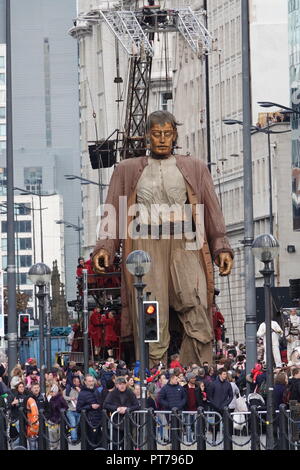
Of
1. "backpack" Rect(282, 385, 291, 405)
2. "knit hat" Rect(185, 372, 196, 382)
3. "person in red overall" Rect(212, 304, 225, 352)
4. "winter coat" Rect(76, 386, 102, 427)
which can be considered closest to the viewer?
"winter coat" Rect(76, 386, 102, 427)

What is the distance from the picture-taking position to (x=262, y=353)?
49406mm

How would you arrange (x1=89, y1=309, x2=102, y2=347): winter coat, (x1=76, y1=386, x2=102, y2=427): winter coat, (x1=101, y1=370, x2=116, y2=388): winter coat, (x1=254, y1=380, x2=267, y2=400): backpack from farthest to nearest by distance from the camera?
1. (x1=89, y1=309, x2=102, y2=347): winter coat
2. (x1=101, y1=370, x2=116, y2=388): winter coat
3. (x1=254, y1=380, x2=267, y2=400): backpack
4. (x1=76, y1=386, x2=102, y2=427): winter coat

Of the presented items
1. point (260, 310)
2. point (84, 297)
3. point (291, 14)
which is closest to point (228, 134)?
point (291, 14)

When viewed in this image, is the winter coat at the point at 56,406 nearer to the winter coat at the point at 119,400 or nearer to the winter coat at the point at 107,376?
the winter coat at the point at 119,400

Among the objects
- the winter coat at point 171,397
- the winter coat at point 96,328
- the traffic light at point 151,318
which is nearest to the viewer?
the winter coat at point 171,397

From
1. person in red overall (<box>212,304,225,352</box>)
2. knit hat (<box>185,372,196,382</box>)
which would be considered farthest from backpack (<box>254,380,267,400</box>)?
person in red overall (<box>212,304,225,352</box>)

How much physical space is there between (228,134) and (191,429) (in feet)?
252

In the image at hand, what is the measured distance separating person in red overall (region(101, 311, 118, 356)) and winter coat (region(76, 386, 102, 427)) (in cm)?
1435

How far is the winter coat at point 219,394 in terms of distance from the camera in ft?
123

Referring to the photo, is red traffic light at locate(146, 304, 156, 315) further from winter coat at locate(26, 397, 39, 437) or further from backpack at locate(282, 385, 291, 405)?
winter coat at locate(26, 397, 39, 437)

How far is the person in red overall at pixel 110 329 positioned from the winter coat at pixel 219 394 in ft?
36.6

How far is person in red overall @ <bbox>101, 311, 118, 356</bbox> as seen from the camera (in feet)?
162

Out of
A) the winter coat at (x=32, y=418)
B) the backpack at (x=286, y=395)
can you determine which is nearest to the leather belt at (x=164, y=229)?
the backpack at (x=286, y=395)

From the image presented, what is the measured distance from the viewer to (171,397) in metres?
35.5
